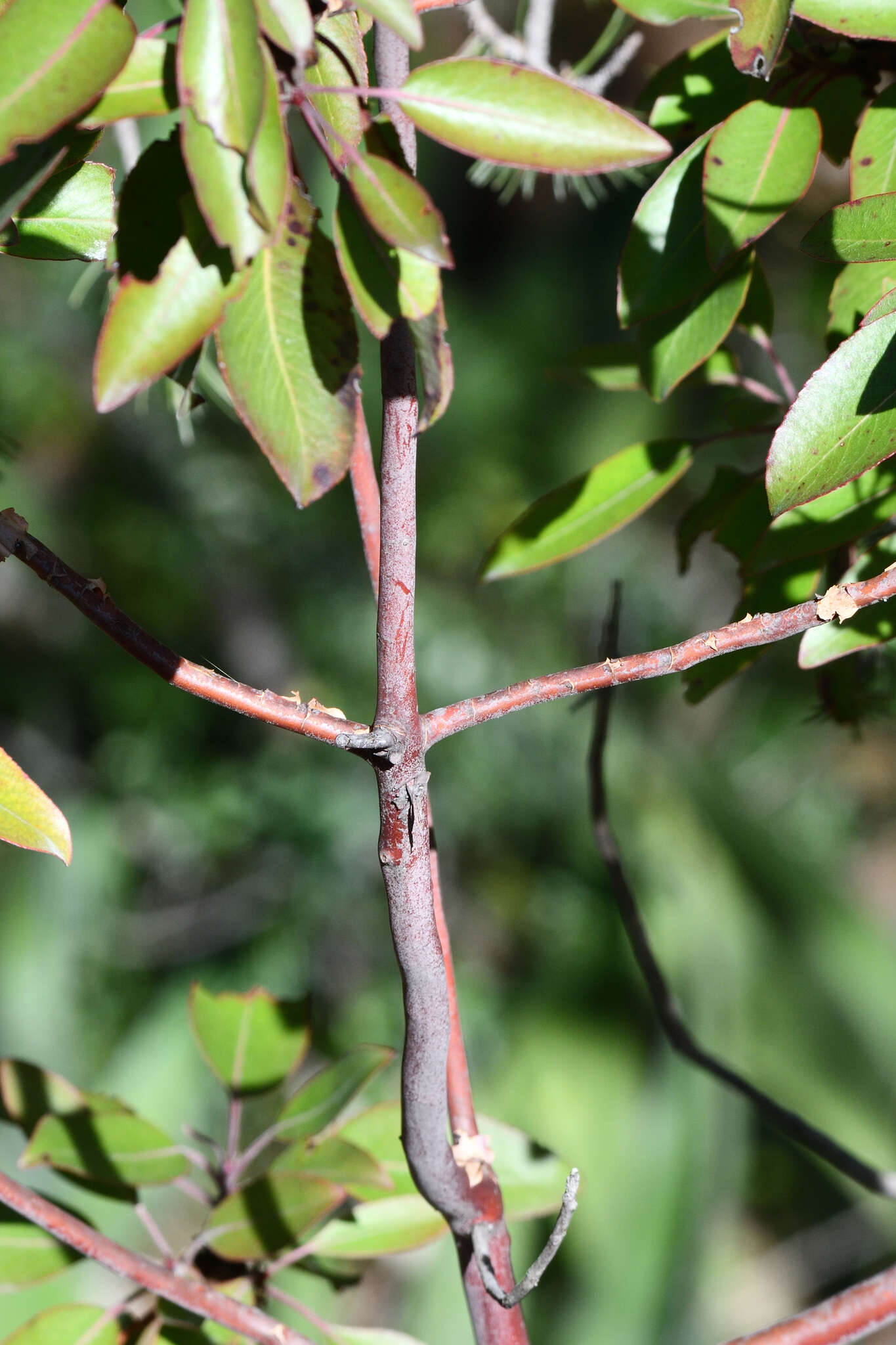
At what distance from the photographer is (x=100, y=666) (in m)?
2.05

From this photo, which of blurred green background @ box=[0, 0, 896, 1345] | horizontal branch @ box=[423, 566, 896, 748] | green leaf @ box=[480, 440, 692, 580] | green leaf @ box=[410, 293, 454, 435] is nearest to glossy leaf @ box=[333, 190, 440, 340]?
green leaf @ box=[410, 293, 454, 435]

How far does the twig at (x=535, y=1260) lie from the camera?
1.00 feet

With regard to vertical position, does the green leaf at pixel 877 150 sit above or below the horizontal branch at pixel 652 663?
above

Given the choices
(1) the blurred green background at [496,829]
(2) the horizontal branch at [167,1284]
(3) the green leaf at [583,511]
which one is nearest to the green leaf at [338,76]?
(3) the green leaf at [583,511]

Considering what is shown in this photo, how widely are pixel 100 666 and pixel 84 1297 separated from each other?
3.80ft

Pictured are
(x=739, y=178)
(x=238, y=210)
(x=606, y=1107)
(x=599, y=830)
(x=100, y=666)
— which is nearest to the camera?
(x=238, y=210)

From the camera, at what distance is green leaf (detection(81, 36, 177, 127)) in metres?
0.26

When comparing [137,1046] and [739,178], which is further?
[137,1046]

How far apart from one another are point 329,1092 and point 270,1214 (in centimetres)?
7

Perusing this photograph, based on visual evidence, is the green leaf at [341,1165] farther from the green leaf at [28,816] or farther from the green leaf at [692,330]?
the green leaf at [692,330]

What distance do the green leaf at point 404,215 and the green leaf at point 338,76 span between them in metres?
0.05

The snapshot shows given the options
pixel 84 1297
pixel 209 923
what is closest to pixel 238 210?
pixel 84 1297

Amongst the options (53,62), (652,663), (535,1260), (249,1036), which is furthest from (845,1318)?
(53,62)

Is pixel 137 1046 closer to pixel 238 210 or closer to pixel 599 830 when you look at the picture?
pixel 599 830
